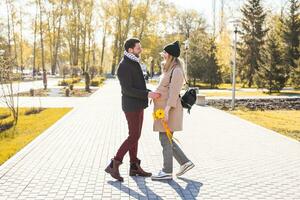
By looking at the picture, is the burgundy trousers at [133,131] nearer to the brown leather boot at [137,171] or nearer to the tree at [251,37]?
the brown leather boot at [137,171]

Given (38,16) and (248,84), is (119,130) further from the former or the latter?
(38,16)

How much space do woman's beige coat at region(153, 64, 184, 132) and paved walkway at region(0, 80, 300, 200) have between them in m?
0.79

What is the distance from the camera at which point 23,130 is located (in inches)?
476

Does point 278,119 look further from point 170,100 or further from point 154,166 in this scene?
point 170,100

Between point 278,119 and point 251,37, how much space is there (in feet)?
98.1

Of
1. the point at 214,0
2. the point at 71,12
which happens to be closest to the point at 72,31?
the point at 71,12

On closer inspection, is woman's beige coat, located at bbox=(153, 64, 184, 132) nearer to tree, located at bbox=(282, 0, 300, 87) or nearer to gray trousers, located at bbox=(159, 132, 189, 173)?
gray trousers, located at bbox=(159, 132, 189, 173)

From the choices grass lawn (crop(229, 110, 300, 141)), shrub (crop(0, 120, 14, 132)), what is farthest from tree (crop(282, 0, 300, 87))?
shrub (crop(0, 120, 14, 132))

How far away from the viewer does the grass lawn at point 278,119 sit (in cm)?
1206

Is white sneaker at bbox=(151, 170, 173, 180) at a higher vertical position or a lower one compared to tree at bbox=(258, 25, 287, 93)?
lower

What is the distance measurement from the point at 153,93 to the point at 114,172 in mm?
1224

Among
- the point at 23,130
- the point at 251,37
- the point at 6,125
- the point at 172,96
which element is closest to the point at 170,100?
the point at 172,96

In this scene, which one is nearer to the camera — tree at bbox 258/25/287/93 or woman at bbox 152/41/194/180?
A: woman at bbox 152/41/194/180

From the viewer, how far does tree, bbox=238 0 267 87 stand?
42.4 metres
